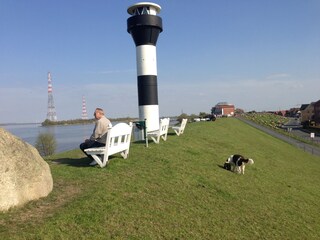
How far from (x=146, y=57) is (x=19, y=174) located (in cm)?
1316

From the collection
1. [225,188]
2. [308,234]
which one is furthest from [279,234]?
[225,188]

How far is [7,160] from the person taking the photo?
5.55 metres

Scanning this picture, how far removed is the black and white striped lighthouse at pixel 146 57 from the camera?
1795 cm

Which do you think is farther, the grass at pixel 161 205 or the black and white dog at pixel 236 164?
the black and white dog at pixel 236 164

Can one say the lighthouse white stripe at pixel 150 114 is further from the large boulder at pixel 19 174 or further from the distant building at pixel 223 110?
the distant building at pixel 223 110

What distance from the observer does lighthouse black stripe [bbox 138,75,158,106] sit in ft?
58.8

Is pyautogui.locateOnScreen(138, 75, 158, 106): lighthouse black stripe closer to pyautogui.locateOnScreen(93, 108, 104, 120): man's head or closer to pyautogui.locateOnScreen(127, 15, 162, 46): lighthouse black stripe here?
pyautogui.locateOnScreen(127, 15, 162, 46): lighthouse black stripe

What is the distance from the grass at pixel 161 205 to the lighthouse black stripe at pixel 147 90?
7456 mm

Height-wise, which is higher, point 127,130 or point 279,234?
point 127,130

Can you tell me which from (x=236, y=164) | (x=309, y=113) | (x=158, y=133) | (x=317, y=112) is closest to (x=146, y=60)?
(x=158, y=133)

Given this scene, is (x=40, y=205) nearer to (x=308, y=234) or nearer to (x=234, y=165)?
(x=308, y=234)

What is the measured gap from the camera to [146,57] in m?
18.0

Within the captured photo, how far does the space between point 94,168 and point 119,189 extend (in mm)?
1881

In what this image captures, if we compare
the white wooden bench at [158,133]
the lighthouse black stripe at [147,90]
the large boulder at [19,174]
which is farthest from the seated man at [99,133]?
the lighthouse black stripe at [147,90]
